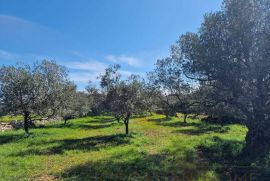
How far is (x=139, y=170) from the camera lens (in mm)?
22375

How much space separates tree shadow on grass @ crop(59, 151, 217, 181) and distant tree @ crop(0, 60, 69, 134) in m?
23.0

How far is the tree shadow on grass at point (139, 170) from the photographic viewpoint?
20.7 metres

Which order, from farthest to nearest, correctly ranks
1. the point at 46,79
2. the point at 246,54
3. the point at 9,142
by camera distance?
the point at 46,79
the point at 9,142
the point at 246,54

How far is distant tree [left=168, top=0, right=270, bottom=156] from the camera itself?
955 inches

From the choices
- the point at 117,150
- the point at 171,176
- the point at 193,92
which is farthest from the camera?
the point at 117,150

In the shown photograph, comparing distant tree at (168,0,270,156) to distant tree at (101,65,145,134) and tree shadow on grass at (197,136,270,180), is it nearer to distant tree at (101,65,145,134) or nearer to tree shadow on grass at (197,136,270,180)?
tree shadow on grass at (197,136,270,180)

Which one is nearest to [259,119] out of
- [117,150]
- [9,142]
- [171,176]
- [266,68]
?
[266,68]

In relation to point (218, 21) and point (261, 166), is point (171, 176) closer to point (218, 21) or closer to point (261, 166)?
point (261, 166)

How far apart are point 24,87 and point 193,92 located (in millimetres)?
24412

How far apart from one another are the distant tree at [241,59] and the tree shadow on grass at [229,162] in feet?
5.31

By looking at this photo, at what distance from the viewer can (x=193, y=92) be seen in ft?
97.6

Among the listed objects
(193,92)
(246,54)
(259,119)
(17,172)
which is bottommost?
(17,172)

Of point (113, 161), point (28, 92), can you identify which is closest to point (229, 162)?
point (113, 161)

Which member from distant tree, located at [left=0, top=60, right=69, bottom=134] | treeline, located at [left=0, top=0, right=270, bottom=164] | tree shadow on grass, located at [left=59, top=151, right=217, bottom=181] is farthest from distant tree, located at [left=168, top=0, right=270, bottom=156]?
distant tree, located at [left=0, top=60, right=69, bottom=134]
